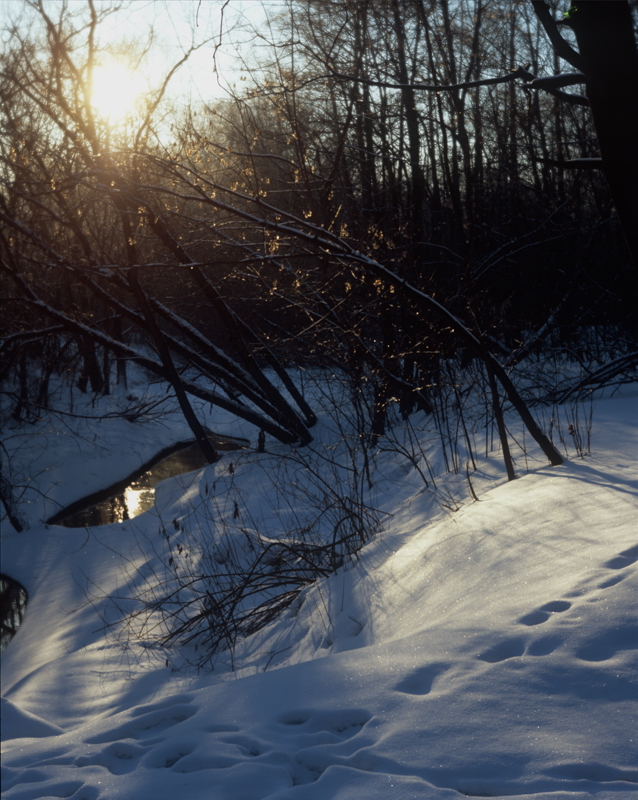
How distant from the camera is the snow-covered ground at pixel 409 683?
235 centimetres

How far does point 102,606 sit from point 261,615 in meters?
2.25

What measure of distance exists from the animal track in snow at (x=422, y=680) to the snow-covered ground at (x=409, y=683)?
0.01 meters

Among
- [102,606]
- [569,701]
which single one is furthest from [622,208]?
[102,606]

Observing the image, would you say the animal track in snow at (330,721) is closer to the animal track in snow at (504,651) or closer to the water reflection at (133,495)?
the animal track in snow at (504,651)

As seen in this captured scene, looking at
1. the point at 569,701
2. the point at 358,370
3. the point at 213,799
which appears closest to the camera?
the point at 213,799

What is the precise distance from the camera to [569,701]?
2.52m

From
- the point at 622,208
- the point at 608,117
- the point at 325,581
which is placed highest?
the point at 608,117

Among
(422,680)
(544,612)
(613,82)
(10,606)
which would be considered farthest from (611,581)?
(10,606)

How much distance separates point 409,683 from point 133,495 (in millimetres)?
11438

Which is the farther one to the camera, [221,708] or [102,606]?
[102,606]

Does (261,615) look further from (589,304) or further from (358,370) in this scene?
(589,304)

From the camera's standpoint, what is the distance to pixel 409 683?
9.56 feet

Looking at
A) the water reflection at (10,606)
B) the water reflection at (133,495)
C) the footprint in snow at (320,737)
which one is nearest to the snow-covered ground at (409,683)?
the footprint in snow at (320,737)

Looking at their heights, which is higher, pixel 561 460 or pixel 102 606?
pixel 561 460
